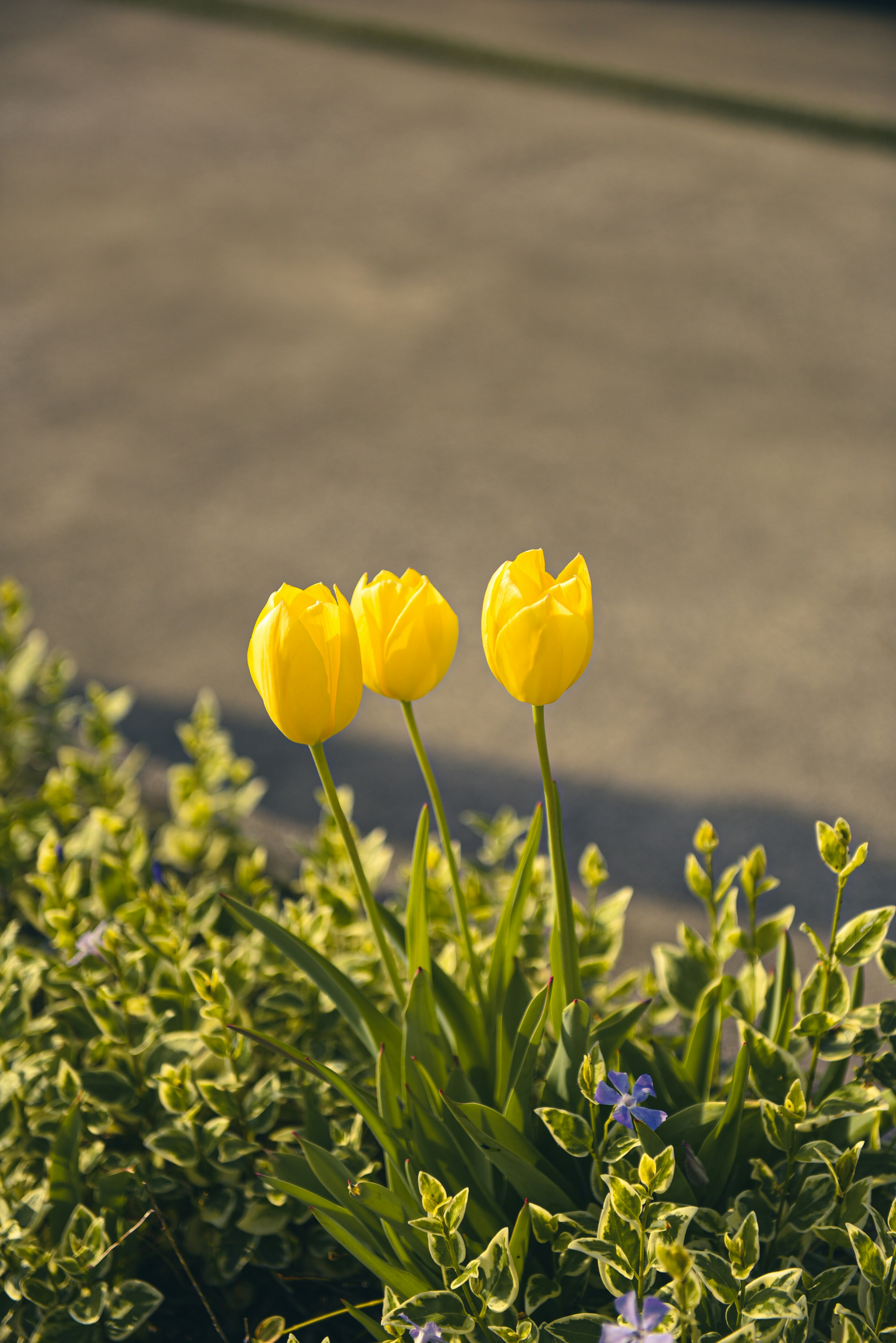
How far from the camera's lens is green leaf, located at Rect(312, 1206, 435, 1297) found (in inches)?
44.7

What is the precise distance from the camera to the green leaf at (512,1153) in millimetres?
1103

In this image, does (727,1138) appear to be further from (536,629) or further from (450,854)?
(536,629)

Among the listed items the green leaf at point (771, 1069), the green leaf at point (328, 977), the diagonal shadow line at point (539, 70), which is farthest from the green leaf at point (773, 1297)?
the diagonal shadow line at point (539, 70)

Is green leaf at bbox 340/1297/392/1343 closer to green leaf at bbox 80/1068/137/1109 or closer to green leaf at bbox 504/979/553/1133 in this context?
green leaf at bbox 504/979/553/1133

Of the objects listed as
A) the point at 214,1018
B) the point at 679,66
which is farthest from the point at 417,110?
the point at 214,1018

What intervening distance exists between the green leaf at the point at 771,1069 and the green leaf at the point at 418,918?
37cm

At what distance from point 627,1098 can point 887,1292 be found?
296 mm

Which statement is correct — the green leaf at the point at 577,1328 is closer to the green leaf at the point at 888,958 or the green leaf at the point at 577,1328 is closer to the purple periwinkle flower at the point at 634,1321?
the purple periwinkle flower at the point at 634,1321

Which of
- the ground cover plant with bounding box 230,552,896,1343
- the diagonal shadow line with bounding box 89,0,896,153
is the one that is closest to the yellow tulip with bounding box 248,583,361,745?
the ground cover plant with bounding box 230,552,896,1343

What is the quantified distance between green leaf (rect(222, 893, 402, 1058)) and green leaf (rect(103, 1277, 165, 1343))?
Result: 16.6 inches

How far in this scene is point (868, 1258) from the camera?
105 cm

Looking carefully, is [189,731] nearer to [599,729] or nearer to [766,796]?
[599,729]

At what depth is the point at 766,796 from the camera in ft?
8.43

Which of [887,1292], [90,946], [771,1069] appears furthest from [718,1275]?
[90,946]
